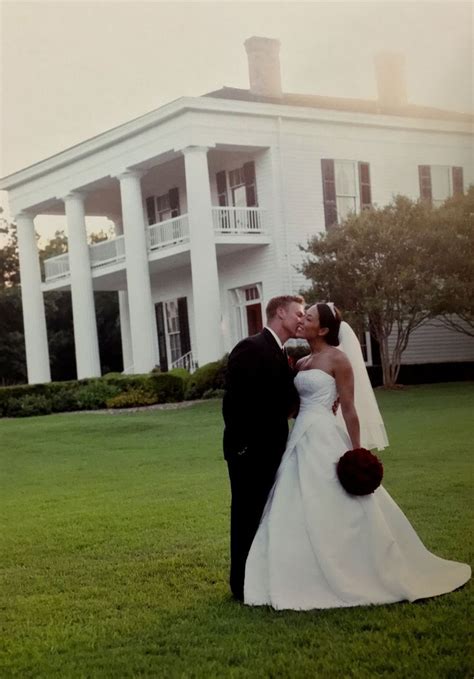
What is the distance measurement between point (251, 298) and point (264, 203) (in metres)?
2.87

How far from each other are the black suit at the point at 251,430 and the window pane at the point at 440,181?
2544 cm

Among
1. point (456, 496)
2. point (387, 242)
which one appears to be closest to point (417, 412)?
point (387, 242)

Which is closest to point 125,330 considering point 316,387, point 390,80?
point 390,80

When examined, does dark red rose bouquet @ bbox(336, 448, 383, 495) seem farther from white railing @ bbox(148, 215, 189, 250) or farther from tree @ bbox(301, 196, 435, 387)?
white railing @ bbox(148, 215, 189, 250)

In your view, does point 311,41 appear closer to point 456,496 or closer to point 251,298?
point 456,496

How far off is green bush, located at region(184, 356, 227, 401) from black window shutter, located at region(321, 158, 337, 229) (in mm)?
6178

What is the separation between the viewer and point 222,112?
90.0 feet

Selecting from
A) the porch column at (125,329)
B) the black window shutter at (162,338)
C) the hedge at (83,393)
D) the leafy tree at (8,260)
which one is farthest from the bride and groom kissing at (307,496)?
the leafy tree at (8,260)

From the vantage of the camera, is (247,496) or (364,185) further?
(364,185)

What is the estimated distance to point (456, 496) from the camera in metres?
10.2

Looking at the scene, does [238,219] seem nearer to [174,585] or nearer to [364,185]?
[364,185]

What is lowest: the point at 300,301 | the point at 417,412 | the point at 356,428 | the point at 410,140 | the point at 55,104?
the point at 417,412

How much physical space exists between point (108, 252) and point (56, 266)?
3689 millimetres

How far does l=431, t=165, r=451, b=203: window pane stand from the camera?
102 ft
